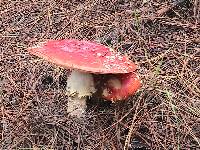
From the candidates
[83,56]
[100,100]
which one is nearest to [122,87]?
[100,100]

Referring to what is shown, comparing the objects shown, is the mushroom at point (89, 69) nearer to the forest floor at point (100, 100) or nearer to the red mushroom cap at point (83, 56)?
the red mushroom cap at point (83, 56)

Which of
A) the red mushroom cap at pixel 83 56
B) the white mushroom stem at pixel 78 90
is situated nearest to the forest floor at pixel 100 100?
the white mushroom stem at pixel 78 90

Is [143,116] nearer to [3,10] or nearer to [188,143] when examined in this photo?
[188,143]

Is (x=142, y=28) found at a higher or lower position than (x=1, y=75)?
higher

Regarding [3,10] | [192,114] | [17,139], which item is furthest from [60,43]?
[3,10]

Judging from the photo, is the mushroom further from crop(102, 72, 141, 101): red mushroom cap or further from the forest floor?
the forest floor

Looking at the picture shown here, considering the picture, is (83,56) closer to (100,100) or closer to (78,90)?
(78,90)
